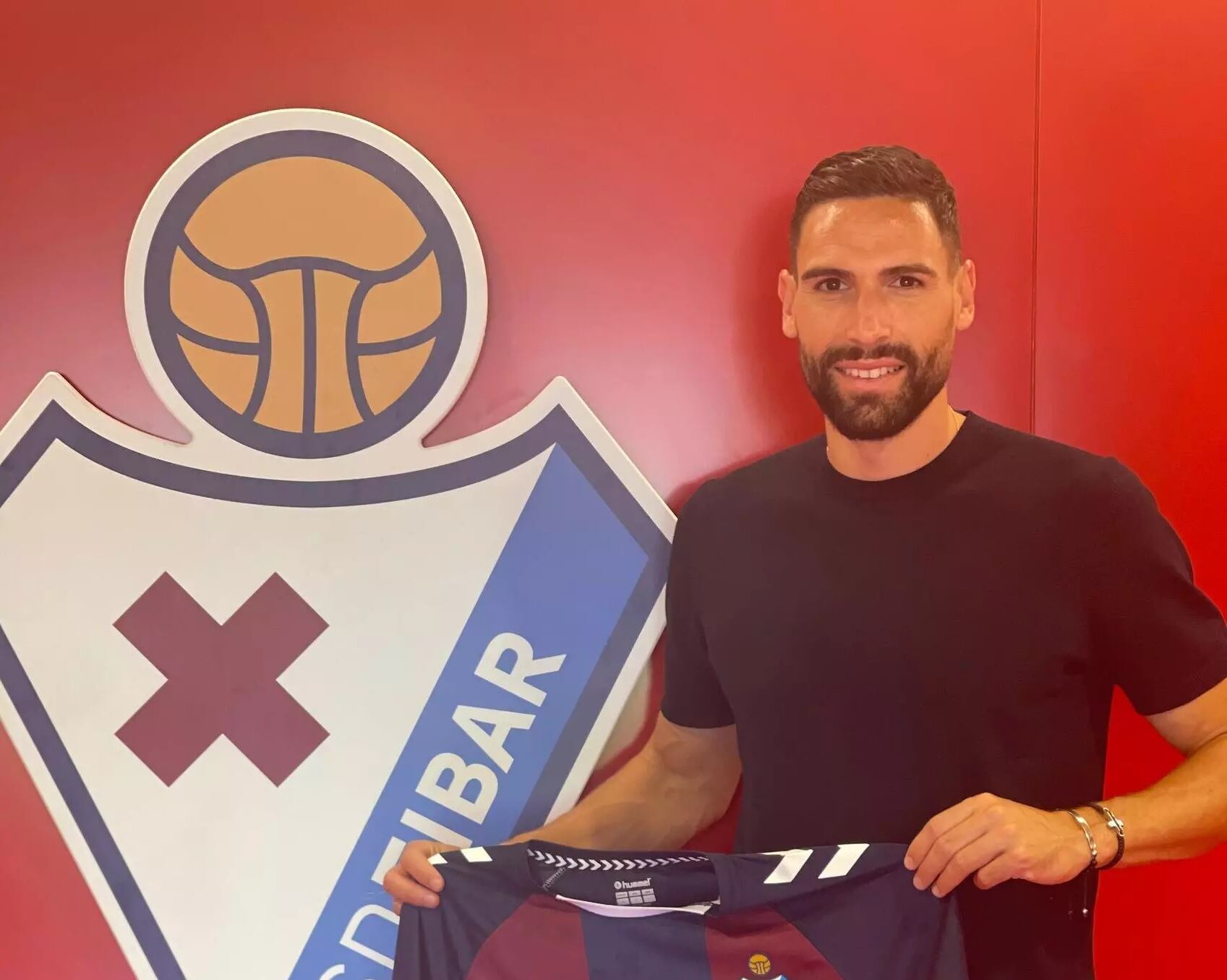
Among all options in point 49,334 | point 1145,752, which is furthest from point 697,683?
point 49,334

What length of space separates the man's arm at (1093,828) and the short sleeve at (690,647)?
316mm

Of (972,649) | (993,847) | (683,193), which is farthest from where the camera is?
(683,193)

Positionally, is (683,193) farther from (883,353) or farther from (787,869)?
(787,869)

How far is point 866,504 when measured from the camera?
1068mm

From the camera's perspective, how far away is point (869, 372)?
103cm

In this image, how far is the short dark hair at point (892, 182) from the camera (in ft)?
3.36

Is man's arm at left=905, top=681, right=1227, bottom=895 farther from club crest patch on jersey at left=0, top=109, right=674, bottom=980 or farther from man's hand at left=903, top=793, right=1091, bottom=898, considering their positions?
club crest patch on jersey at left=0, top=109, right=674, bottom=980

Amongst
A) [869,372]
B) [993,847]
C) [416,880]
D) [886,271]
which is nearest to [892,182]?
[886,271]

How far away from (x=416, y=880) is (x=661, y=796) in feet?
1.04

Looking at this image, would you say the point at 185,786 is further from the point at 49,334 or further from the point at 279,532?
the point at 49,334

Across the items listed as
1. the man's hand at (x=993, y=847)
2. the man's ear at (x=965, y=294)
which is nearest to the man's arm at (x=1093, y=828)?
the man's hand at (x=993, y=847)

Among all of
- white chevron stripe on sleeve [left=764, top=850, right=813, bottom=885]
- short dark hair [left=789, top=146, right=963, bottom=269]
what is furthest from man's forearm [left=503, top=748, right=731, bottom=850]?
short dark hair [left=789, top=146, right=963, bottom=269]

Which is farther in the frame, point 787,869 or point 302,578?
point 302,578

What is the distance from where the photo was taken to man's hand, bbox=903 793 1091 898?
89 cm
